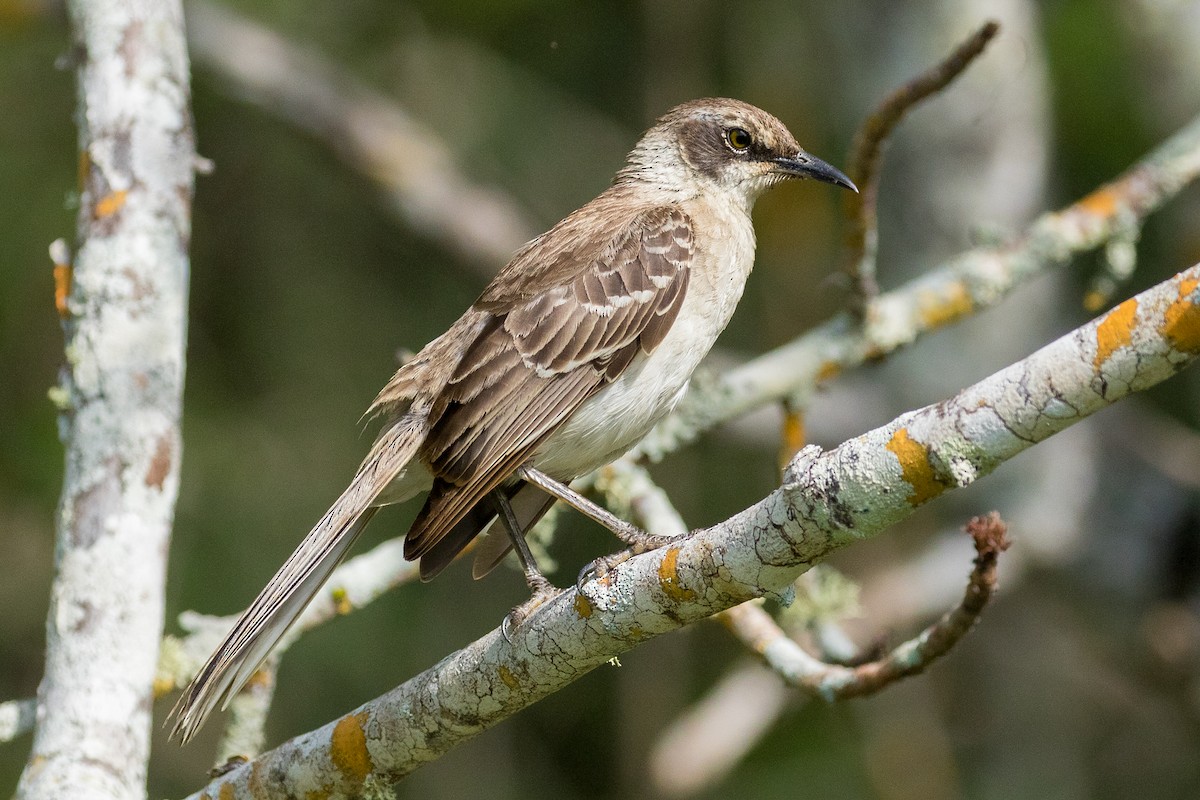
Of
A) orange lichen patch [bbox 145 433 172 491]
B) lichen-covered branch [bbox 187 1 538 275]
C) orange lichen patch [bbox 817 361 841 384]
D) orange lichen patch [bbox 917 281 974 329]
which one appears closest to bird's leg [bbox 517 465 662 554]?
orange lichen patch [bbox 145 433 172 491]

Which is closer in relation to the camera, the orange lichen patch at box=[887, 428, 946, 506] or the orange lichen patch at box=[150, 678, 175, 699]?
the orange lichen patch at box=[887, 428, 946, 506]

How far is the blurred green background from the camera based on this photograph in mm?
6641

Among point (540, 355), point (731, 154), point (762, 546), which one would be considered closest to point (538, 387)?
point (540, 355)

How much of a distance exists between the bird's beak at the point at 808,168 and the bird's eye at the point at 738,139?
12 cm

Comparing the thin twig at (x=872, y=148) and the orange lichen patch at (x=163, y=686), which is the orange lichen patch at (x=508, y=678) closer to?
the orange lichen patch at (x=163, y=686)

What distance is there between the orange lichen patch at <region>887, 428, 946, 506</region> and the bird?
1309 millimetres

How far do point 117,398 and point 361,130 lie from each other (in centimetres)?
433

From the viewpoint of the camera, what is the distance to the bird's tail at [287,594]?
354 centimetres

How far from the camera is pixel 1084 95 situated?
807 cm

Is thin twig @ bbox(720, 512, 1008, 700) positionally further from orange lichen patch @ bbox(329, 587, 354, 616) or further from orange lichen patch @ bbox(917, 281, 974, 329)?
orange lichen patch @ bbox(917, 281, 974, 329)

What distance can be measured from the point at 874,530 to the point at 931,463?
6.7 inches

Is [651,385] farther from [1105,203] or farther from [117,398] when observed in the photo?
[1105,203]

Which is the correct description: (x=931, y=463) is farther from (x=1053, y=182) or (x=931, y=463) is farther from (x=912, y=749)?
Result: (x=1053, y=182)

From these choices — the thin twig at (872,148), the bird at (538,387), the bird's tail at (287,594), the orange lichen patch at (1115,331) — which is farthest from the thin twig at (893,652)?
the thin twig at (872,148)
